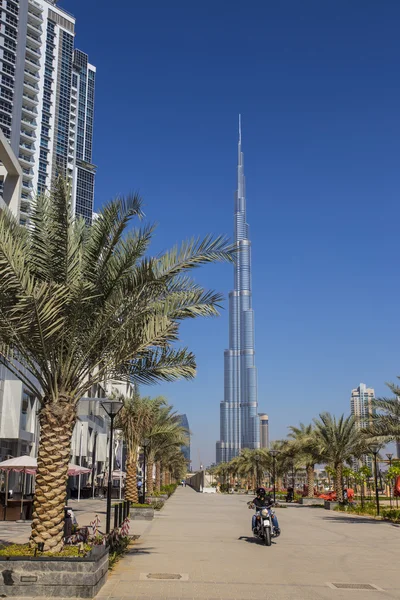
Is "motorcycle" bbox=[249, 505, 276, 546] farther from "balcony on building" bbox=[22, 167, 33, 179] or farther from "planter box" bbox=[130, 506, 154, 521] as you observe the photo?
"balcony on building" bbox=[22, 167, 33, 179]

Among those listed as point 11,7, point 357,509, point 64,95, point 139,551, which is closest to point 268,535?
point 139,551

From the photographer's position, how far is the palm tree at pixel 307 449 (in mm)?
40594

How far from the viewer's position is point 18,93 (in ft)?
331

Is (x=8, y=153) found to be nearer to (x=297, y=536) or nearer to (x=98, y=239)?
(x=98, y=239)

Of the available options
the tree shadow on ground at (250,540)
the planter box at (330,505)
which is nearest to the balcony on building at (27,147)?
the planter box at (330,505)

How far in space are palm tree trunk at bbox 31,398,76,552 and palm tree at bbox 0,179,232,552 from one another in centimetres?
2

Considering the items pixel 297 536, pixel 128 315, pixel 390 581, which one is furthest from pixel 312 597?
pixel 297 536

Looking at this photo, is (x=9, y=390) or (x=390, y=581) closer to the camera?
(x=390, y=581)

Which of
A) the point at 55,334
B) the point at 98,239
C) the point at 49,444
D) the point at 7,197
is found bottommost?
the point at 49,444

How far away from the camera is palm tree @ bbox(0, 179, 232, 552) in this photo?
10.2 meters

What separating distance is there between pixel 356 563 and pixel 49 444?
7.26 m

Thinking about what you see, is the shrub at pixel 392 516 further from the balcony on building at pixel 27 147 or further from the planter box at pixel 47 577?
the balcony on building at pixel 27 147

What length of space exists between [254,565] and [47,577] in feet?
16.1

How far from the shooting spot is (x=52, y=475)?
10391mm
